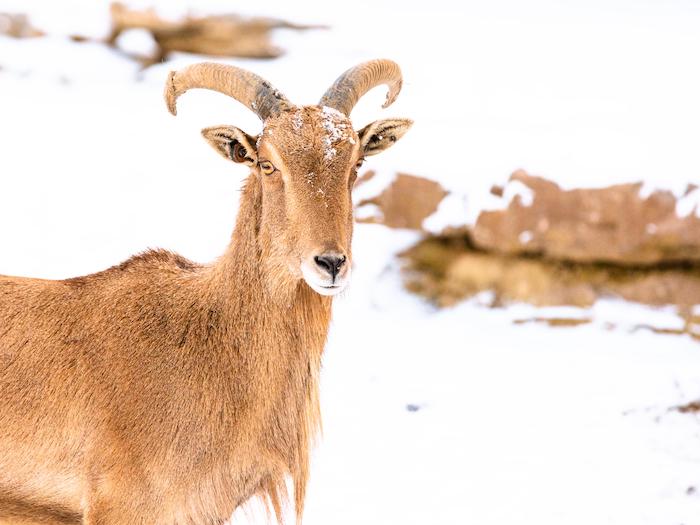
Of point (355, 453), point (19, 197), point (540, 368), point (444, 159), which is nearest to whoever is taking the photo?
point (355, 453)

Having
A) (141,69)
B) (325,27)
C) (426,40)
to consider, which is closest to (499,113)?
(426,40)

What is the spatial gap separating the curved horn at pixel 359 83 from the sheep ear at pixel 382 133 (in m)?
0.19

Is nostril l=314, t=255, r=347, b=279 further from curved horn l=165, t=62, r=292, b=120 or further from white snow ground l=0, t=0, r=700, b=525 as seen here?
white snow ground l=0, t=0, r=700, b=525

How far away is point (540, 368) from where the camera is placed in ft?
30.6

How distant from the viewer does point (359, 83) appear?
5711 millimetres

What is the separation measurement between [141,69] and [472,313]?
272 inches

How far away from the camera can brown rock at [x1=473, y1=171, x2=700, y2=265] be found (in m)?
9.53

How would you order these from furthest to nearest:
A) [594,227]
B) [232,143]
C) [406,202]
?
1. [406,202]
2. [594,227]
3. [232,143]

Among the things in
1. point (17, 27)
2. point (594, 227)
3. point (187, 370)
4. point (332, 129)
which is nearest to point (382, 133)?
point (332, 129)

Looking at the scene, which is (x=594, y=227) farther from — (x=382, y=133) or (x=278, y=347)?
(x=278, y=347)

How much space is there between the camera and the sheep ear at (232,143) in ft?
17.0

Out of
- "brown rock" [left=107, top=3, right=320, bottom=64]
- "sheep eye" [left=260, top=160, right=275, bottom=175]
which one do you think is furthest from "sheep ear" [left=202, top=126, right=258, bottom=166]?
"brown rock" [left=107, top=3, right=320, bottom=64]

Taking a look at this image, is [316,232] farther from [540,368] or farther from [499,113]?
[499,113]

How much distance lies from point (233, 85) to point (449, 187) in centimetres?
517
